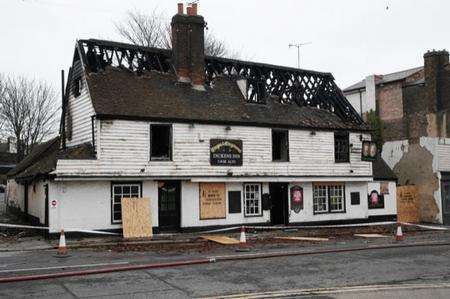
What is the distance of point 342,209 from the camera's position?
29.6 m

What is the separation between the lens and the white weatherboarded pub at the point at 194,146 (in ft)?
73.8

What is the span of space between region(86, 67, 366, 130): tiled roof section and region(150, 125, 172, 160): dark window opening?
69 centimetres

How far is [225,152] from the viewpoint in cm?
2544

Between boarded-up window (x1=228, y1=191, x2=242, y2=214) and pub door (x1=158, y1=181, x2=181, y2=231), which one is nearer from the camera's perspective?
pub door (x1=158, y1=181, x2=181, y2=231)

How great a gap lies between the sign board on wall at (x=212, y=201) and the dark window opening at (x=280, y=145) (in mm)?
3738

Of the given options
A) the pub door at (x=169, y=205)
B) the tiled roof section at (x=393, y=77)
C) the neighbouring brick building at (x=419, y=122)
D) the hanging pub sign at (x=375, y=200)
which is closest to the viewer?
the pub door at (x=169, y=205)

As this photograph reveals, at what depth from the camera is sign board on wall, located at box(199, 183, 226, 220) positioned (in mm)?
24953

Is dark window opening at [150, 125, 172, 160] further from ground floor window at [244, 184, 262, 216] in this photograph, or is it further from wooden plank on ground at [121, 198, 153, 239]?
ground floor window at [244, 184, 262, 216]

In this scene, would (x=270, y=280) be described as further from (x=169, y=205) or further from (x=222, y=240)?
(x=169, y=205)

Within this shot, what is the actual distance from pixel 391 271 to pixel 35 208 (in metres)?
18.6

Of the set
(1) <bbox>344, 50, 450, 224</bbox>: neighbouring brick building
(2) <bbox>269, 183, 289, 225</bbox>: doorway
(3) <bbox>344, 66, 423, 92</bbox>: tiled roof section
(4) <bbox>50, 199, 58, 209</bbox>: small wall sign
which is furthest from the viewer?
(3) <bbox>344, 66, 423, 92</bbox>: tiled roof section

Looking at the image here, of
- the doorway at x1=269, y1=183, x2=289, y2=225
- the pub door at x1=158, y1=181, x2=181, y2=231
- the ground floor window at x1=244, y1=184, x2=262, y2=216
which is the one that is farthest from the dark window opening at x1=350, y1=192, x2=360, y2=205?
the pub door at x1=158, y1=181, x2=181, y2=231

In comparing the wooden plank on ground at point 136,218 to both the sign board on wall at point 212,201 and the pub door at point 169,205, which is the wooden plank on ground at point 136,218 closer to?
the pub door at point 169,205

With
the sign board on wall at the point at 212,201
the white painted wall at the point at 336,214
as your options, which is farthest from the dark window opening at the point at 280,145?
the sign board on wall at the point at 212,201
